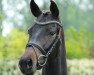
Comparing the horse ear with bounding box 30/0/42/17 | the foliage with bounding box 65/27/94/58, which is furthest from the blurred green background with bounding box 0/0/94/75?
the horse ear with bounding box 30/0/42/17

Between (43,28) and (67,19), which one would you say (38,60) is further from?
(67,19)

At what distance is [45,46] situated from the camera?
620cm

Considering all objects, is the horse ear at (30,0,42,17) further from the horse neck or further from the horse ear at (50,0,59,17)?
the horse neck

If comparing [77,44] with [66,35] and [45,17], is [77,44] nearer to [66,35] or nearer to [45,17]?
[66,35]

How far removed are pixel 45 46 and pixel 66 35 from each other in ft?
104

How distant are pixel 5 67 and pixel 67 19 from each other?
→ 174ft

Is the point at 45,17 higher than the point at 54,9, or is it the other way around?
the point at 54,9

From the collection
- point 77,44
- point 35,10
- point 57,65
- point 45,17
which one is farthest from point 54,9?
point 77,44

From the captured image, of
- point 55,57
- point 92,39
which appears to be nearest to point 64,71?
point 55,57

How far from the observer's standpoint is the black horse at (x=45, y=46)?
589 centimetres

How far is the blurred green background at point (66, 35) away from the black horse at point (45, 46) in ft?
9.39

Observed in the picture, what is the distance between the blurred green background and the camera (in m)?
12.5

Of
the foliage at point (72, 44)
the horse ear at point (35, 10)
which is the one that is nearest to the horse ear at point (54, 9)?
the horse ear at point (35, 10)

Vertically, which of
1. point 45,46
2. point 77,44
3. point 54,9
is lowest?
point 45,46
